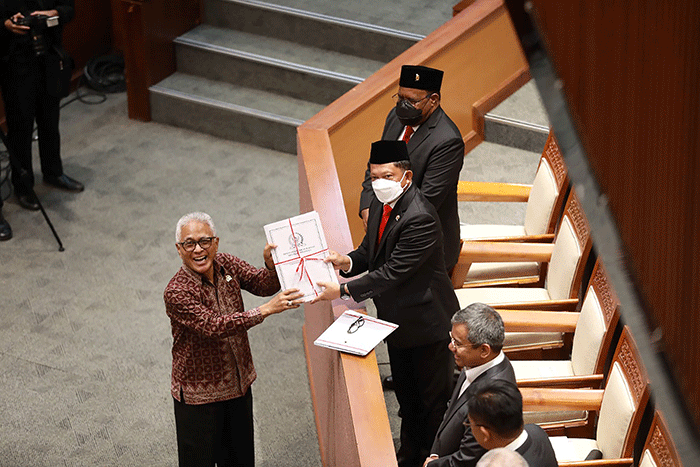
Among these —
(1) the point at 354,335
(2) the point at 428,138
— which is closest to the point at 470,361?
(1) the point at 354,335

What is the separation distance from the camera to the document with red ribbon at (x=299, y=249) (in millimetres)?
3041

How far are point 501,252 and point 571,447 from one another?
1.06m

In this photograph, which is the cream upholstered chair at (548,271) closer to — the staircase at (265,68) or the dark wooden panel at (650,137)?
the staircase at (265,68)

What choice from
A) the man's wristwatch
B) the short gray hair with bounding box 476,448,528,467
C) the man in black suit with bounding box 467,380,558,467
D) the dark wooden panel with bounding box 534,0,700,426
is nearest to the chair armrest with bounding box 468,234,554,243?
the man's wristwatch

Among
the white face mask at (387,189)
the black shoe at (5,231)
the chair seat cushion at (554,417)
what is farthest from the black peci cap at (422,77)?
the black shoe at (5,231)

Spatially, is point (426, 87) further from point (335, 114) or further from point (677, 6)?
point (677, 6)

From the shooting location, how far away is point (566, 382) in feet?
11.5

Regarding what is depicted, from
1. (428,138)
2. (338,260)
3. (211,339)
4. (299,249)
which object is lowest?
(211,339)

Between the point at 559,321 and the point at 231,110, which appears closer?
the point at 559,321

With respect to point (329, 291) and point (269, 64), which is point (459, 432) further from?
point (269, 64)

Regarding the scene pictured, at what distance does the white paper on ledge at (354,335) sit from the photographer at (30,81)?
3.47 m

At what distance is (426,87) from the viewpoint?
12.1 ft

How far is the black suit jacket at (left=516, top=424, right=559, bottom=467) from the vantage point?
97.6 inches

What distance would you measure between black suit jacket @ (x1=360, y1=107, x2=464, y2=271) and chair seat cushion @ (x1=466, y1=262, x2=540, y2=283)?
22.4 inches
